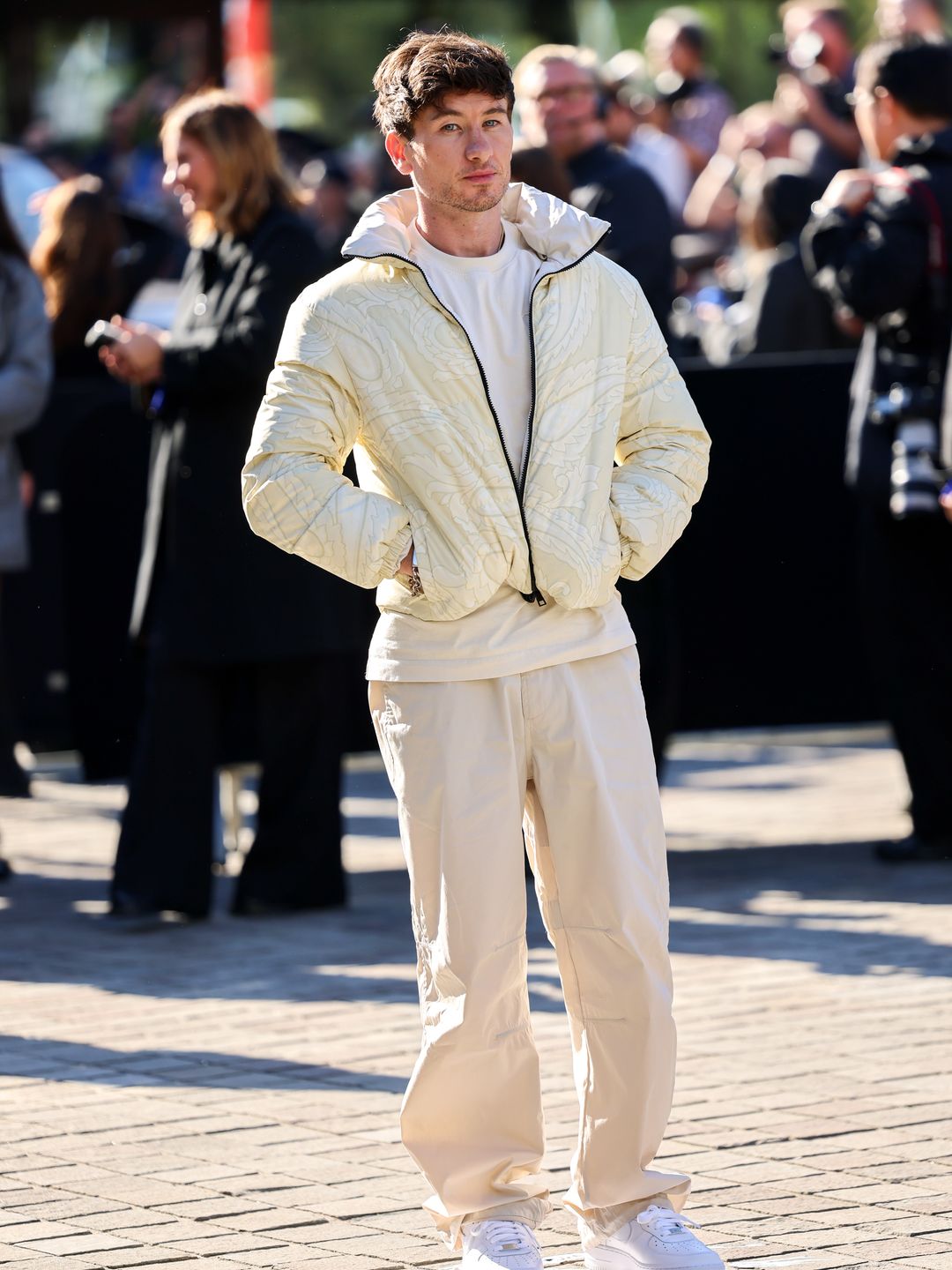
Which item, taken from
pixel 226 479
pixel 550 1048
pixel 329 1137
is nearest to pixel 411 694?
pixel 329 1137

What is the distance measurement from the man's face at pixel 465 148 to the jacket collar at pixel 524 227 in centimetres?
11

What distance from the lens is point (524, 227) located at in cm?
426

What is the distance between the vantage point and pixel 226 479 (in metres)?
→ 7.36

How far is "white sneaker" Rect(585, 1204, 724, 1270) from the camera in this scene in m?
3.99

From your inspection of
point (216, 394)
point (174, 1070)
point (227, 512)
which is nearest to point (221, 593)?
point (227, 512)

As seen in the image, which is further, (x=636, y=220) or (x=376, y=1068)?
(x=636, y=220)

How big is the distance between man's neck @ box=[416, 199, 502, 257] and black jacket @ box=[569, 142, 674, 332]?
3.69 meters

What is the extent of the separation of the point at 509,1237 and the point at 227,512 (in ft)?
12.2

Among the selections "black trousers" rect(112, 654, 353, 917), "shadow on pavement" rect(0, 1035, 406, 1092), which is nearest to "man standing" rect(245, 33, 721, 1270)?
"shadow on pavement" rect(0, 1035, 406, 1092)

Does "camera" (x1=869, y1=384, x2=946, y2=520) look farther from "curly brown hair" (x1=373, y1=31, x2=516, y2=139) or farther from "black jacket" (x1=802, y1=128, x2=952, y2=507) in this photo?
"curly brown hair" (x1=373, y1=31, x2=516, y2=139)

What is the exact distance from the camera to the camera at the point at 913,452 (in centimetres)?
763

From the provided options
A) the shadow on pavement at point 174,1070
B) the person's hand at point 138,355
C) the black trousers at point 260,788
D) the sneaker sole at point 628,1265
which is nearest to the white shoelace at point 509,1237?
the sneaker sole at point 628,1265

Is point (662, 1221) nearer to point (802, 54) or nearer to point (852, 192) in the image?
point (852, 192)

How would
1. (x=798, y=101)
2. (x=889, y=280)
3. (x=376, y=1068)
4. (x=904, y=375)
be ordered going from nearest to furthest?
(x=376, y=1068) < (x=889, y=280) < (x=904, y=375) < (x=798, y=101)
